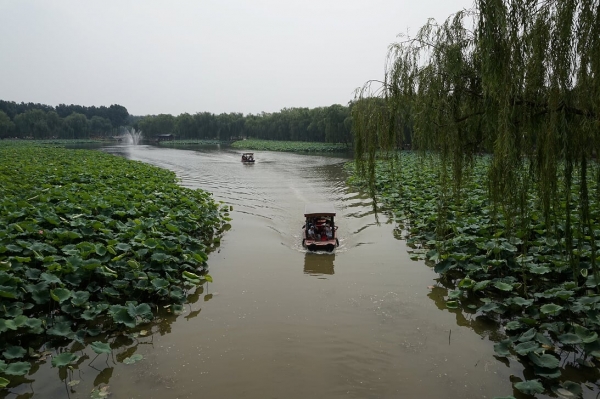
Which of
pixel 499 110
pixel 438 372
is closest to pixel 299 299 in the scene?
pixel 438 372

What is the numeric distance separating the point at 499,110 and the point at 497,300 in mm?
3318

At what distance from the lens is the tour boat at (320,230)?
28.4 feet

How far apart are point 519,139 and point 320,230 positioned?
630 cm

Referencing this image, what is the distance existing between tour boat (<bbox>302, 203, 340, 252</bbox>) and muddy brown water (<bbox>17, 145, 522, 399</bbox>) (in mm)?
250

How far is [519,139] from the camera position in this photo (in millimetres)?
3396

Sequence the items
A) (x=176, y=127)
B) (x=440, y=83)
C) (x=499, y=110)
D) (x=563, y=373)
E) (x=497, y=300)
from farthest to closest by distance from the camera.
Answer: (x=176, y=127)
(x=497, y=300)
(x=440, y=83)
(x=563, y=373)
(x=499, y=110)

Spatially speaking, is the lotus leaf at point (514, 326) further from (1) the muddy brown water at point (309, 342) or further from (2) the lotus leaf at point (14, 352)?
(2) the lotus leaf at point (14, 352)

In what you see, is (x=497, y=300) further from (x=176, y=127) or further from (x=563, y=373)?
(x=176, y=127)

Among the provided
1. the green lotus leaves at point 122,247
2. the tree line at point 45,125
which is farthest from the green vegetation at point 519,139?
the tree line at point 45,125

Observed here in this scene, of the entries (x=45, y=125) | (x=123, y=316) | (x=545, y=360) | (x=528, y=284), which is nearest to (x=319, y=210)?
(x=528, y=284)

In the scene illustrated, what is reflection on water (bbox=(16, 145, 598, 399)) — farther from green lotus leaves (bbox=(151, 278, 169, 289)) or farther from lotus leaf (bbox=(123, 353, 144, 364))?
green lotus leaves (bbox=(151, 278, 169, 289))

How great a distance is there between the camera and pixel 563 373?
4.03 m

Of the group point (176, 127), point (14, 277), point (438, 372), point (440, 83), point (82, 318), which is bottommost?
point (438, 372)

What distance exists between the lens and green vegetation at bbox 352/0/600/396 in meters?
3.08
